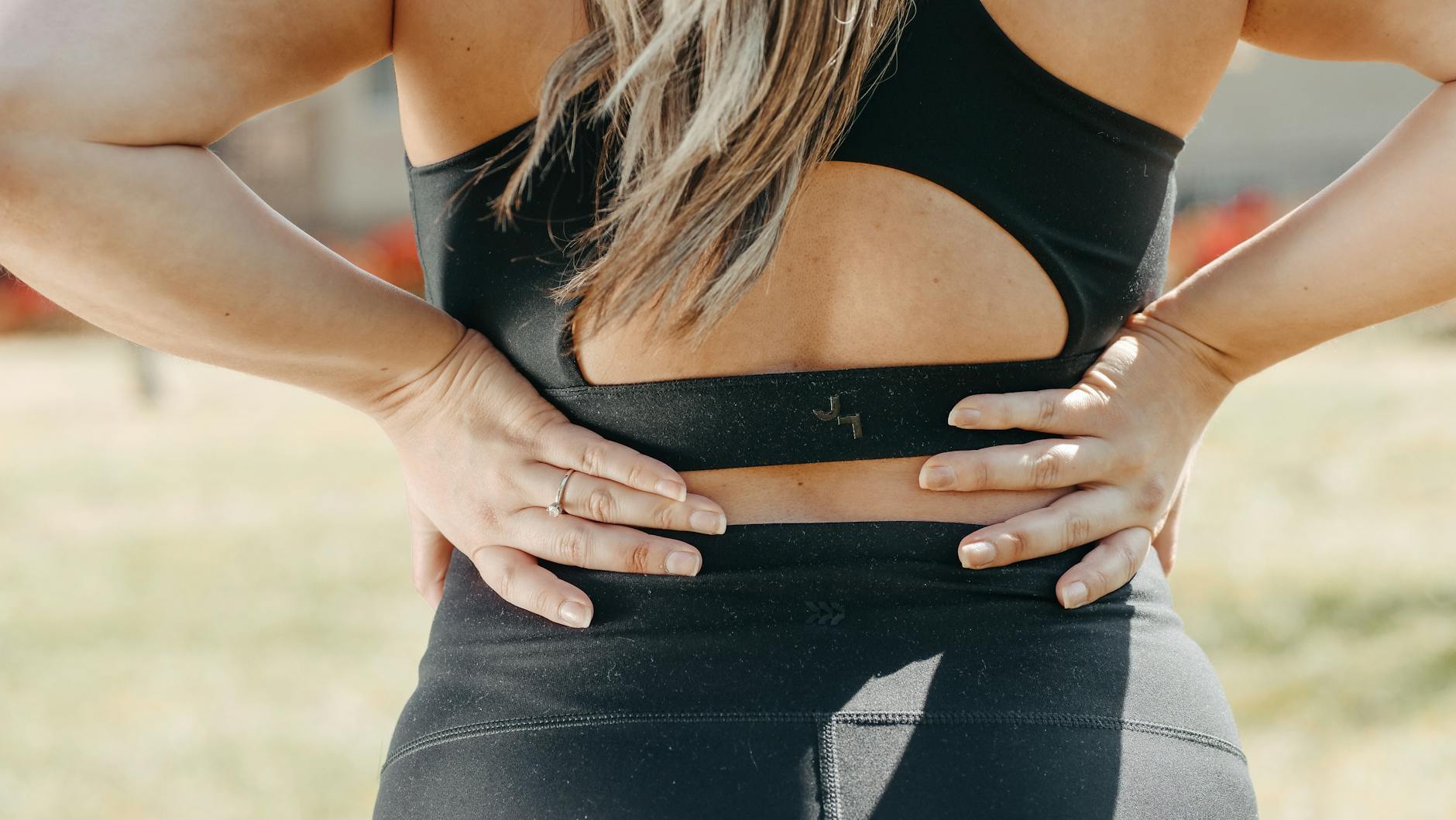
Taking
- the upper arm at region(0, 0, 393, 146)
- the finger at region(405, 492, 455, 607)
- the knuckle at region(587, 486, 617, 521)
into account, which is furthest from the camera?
the finger at region(405, 492, 455, 607)

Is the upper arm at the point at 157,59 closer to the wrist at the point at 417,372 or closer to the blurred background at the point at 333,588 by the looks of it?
the wrist at the point at 417,372

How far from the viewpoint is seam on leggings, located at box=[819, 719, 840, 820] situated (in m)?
1.01

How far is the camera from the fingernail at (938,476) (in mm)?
1202

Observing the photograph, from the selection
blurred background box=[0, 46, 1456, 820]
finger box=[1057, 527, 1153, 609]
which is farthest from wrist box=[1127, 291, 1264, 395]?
blurred background box=[0, 46, 1456, 820]

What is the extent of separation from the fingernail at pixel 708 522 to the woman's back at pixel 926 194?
1.2 inches

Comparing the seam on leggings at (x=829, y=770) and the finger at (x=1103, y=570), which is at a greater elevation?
the finger at (x=1103, y=570)

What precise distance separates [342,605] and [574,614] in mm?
4584

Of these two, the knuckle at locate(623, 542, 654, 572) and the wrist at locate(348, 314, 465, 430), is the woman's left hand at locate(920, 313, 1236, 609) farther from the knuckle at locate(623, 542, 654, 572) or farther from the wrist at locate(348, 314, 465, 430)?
the wrist at locate(348, 314, 465, 430)

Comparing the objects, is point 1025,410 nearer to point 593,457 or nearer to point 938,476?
point 938,476

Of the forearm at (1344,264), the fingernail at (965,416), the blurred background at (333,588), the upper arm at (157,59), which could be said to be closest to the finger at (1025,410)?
the fingernail at (965,416)

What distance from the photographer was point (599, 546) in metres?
1.21

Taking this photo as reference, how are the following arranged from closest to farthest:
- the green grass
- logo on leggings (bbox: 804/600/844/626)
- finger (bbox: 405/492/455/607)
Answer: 1. logo on leggings (bbox: 804/600/844/626)
2. finger (bbox: 405/492/455/607)
3. the green grass

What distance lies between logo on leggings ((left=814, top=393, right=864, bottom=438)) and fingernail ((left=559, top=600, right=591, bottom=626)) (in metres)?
0.28

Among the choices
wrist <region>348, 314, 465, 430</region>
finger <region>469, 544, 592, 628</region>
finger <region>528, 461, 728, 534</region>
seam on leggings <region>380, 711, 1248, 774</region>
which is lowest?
seam on leggings <region>380, 711, 1248, 774</region>
